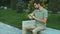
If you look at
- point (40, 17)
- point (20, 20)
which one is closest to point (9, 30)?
point (20, 20)

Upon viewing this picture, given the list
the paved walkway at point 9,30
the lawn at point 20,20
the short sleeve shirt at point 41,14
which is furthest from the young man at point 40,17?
the lawn at point 20,20

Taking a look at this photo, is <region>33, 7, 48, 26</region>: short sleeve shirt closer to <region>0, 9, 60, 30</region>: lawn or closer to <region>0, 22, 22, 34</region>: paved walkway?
<region>0, 22, 22, 34</region>: paved walkway

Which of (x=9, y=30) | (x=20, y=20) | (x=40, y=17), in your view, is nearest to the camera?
(x=40, y=17)

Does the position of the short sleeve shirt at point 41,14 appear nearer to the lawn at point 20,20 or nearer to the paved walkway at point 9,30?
the paved walkway at point 9,30

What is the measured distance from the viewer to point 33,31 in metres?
6.70

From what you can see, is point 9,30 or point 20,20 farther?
point 20,20

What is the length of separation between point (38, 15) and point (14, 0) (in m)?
13.0

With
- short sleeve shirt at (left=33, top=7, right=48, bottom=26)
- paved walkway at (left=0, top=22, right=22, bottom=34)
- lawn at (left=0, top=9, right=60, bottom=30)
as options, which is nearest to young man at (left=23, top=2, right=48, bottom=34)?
short sleeve shirt at (left=33, top=7, right=48, bottom=26)

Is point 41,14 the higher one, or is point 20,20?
point 41,14

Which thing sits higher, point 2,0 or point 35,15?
point 35,15

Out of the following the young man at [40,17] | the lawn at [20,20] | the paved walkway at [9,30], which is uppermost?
the young man at [40,17]

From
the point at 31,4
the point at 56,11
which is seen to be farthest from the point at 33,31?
the point at 56,11

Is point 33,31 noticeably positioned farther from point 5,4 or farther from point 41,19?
point 5,4

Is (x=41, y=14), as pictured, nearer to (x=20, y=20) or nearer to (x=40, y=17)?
(x=40, y=17)
